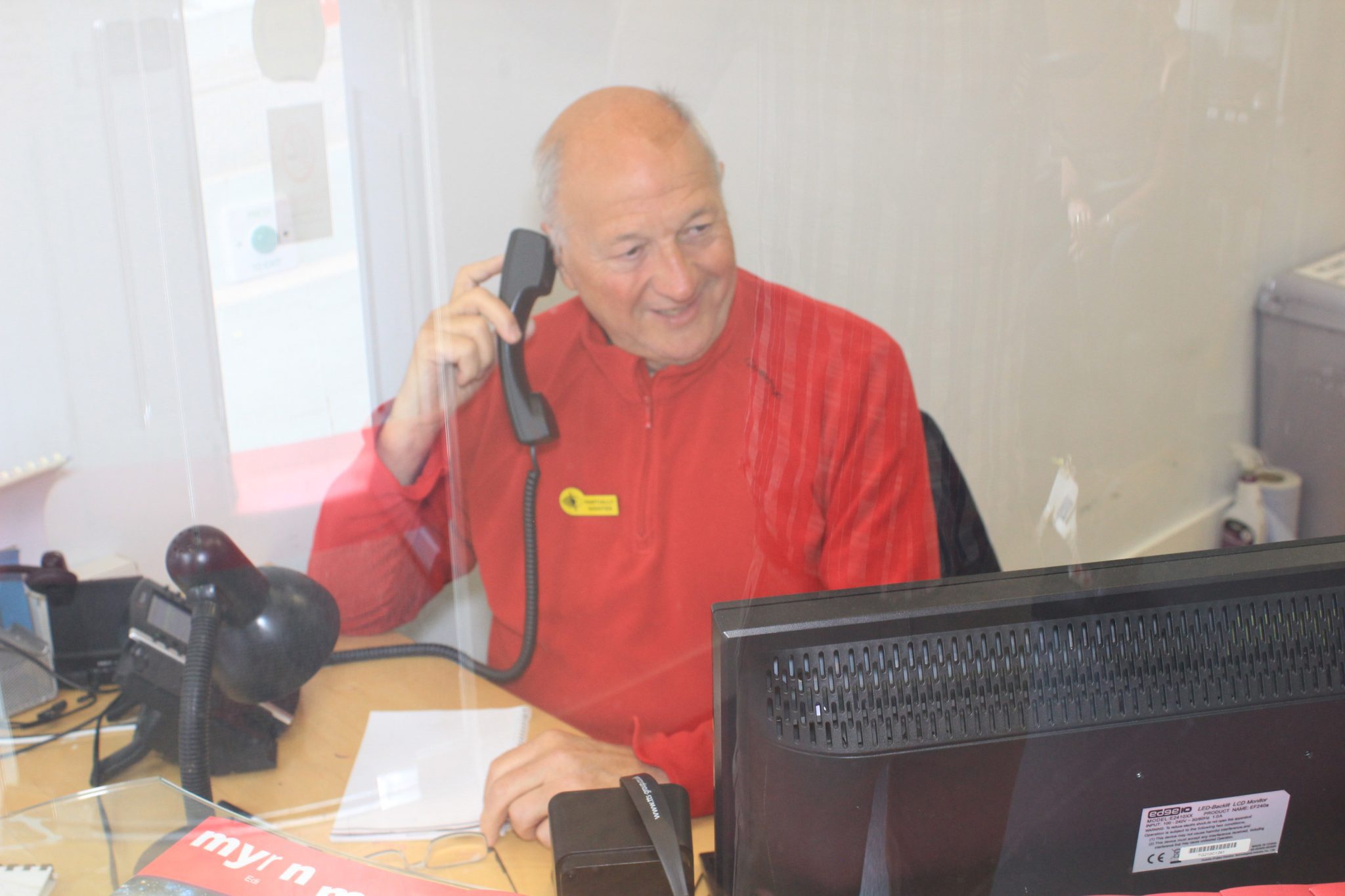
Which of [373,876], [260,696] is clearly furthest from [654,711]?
[373,876]

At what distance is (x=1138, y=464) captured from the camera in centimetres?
141

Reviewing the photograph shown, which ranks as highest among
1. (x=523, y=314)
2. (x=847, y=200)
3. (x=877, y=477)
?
(x=847, y=200)

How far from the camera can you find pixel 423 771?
1.02m

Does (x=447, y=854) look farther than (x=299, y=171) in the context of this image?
No

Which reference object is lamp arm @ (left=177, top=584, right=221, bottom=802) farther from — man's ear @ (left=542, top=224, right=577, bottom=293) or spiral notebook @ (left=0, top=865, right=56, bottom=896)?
man's ear @ (left=542, top=224, right=577, bottom=293)

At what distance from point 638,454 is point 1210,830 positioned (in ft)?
2.65

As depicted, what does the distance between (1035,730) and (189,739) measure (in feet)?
2.61

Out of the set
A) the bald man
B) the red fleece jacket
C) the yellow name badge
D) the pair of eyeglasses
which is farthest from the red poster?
the yellow name badge

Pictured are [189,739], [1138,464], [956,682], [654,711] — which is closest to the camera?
[956,682]

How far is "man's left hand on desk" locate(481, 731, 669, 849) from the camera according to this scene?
0.86m

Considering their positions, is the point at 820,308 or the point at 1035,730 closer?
the point at 1035,730

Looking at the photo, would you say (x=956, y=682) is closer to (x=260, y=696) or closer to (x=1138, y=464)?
(x=260, y=696)

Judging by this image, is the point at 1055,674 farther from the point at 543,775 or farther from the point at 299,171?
the point at 299,171

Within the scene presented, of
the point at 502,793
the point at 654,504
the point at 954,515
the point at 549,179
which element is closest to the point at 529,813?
the point at 502,793
